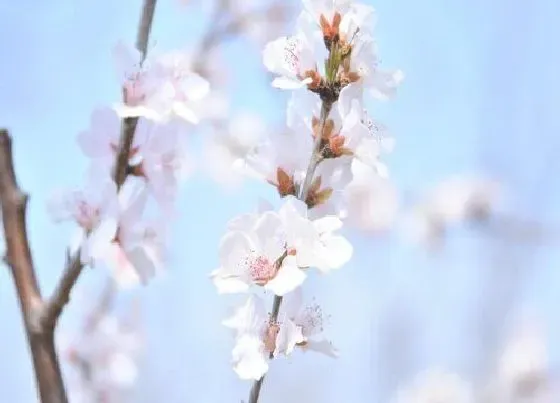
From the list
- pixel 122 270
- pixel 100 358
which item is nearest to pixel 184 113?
pixel 122 270

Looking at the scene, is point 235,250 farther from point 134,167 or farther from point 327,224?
point 134,167

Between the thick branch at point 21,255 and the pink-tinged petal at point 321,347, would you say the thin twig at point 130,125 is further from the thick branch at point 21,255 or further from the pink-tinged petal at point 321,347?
the pink-tinged petal at point 321,347

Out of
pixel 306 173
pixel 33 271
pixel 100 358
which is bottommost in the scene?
pixel 100 358

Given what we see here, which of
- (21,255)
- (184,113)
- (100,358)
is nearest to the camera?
(21,255)

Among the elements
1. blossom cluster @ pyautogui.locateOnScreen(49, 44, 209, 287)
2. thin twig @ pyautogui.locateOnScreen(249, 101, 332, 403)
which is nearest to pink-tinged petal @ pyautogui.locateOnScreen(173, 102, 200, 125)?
blossom cluster @ pyautogui.locateOnScreen(49, 44, 209, 287)

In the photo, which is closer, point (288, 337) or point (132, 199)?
point (288, 337)

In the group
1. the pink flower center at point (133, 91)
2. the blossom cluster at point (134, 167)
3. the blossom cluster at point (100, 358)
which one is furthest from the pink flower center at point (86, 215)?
the blossom cluster at point (100, 358)

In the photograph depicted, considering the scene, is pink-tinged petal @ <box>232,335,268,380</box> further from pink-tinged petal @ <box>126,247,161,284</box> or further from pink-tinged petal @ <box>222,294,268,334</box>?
pink-tinged petal @ <box>126,247,161,284</box>

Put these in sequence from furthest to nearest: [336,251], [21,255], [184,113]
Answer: [184,113]
[21,255]
[336,251]

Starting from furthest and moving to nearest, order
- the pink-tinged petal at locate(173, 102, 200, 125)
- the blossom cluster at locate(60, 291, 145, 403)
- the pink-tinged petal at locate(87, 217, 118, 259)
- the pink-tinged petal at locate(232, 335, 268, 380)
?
the blossom cluster at locate(60, 291, 145, 403) < the pink-tinged petal at locate(173, 102, 200, 125) < the pink-tinged petal at locate(87, 217, 118, 259) < the pink-tinged petal at locate(232, 335, 268, 380)

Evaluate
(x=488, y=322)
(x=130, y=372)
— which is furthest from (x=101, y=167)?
(x=488, y=322)
